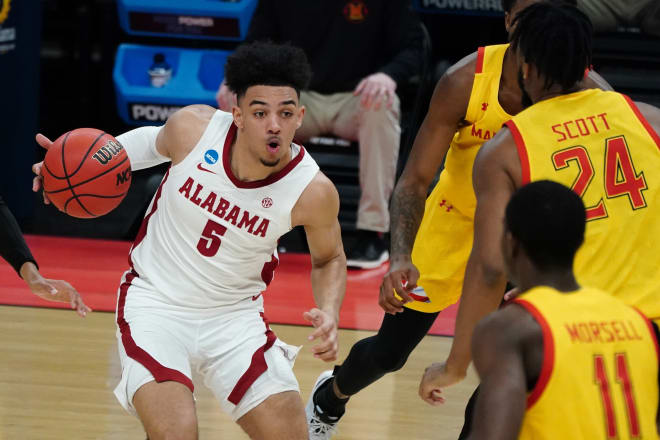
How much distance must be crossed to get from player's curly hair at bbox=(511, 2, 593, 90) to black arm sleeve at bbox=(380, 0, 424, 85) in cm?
430

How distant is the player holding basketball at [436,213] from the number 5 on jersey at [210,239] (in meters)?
0.64

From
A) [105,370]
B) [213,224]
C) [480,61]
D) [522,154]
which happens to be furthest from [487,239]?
[105,370]

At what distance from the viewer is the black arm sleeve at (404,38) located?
7.50 m

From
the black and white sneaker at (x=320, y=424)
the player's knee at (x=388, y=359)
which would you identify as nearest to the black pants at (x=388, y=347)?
the player's knee at (x=388, y=359)

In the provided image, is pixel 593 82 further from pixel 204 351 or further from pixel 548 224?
pixel 204 351

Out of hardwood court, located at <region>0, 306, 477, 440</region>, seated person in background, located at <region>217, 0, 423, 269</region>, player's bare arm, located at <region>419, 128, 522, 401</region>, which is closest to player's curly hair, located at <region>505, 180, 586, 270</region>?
player's bare arm, located at <region>419, 128, 522, 401</region>

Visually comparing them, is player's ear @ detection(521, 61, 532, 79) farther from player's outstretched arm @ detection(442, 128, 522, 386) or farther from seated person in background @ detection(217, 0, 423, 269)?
seated person in background @ detection(217, 0, 423, 269)

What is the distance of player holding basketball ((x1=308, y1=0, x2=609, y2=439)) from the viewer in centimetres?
380

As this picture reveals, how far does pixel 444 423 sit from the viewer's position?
4.92 metres

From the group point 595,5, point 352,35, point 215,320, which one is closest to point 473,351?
point 215,320

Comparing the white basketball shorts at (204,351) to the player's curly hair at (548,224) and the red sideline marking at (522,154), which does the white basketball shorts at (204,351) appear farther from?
A: the player's curly hair at (548,224)

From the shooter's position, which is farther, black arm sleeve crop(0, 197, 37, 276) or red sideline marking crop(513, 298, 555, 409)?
black arm sleeve crop(0, 197, 37, 276)

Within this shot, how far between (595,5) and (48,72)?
5804 millimetres

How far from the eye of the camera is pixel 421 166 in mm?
3953
